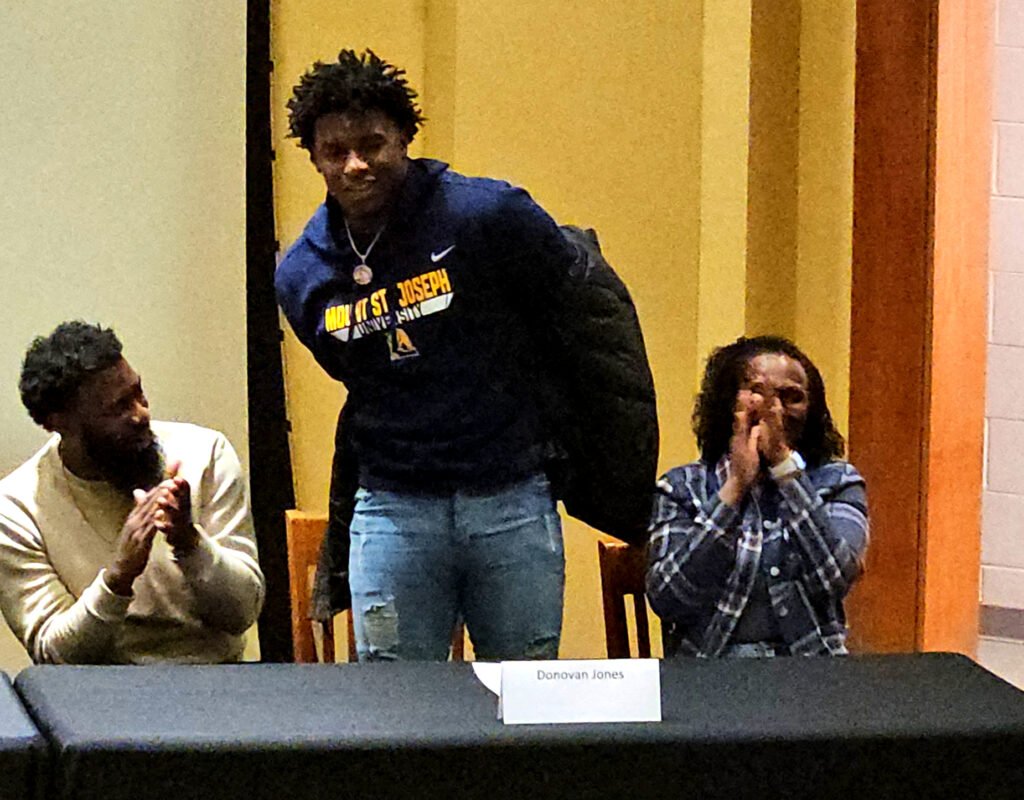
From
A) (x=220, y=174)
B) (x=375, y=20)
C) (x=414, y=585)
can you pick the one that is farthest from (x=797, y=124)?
(x=414, y=585)

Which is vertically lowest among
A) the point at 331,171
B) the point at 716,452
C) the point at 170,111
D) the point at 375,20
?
the point at 716,452

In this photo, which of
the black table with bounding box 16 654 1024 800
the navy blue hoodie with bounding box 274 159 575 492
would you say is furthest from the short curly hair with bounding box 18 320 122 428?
the black table with bounding box 16 654 1024 800

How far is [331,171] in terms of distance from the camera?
212 centimetres

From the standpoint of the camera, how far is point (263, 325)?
3201 millimetres

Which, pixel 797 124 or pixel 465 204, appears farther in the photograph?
pixel 797 124

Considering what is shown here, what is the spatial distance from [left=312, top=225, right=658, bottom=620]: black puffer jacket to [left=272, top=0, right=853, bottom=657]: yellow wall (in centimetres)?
86

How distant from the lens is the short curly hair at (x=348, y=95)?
2.11 metres

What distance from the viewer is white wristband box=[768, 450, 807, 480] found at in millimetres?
2143

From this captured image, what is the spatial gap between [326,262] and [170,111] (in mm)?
1089

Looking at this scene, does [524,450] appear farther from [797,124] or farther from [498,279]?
[797,124]

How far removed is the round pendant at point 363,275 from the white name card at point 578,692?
818 mm

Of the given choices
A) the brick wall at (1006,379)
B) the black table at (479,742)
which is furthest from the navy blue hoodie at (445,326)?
the brick wall at (1006,379)

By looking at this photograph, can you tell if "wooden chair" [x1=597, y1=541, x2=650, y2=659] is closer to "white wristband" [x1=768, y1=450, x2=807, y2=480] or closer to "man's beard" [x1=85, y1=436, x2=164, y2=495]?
"white wristband" [x1=768, y1=450, x2=807, y2=480]

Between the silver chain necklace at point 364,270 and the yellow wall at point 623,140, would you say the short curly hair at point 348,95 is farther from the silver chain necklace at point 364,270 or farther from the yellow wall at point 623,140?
the yellow wall at point 623,140
